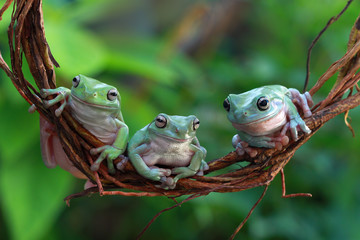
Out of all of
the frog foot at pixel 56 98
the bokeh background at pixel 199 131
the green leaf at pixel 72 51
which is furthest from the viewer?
the bokeh background at pixel 199 131

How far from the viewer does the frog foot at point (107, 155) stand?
1.70 feet

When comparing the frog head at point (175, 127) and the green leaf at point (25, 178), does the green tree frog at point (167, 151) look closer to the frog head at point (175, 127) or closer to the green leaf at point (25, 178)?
the frog head at point (175, 127)

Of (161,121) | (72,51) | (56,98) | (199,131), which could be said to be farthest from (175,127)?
(199,131)

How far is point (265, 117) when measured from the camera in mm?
553

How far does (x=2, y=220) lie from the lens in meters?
1.53

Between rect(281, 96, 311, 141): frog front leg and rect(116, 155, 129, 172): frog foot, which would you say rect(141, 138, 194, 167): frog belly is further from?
rect(281, 96, 311, 141): frog front leg

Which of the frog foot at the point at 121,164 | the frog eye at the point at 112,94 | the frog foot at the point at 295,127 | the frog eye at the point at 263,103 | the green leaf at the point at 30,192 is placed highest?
the frog eye at the point at 112,94

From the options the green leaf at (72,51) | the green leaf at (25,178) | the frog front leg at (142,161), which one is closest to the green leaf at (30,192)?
the green leaf at (25,178)

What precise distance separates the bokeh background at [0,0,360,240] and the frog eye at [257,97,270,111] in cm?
71

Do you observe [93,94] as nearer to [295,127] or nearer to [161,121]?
[161,121]

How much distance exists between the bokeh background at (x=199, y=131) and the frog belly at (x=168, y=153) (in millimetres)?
656

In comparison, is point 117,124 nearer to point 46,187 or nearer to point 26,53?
point 26,53

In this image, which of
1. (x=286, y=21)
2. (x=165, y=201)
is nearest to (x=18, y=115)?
(x=165, y=201)

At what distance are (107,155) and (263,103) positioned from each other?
0.21 m
